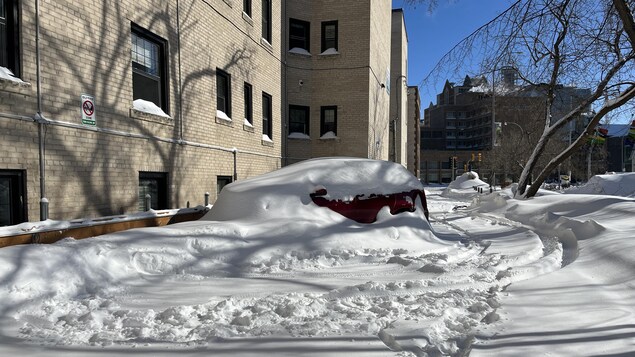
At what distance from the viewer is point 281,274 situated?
4.49 metres

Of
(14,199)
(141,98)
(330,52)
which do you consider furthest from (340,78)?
(14,199)

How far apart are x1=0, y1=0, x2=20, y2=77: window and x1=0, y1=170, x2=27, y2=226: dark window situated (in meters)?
1.51

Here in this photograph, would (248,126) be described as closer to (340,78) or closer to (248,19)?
(248,19)

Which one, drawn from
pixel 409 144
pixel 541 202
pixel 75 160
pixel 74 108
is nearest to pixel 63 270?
pixel 75 160

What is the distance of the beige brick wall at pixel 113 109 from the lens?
545 cm

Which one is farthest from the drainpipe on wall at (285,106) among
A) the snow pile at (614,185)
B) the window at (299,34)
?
the snow pile at (614,185)

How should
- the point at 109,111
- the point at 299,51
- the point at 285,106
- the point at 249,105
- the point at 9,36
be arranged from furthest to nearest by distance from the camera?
1. the point at 299,51
2. the point at 285,106
3. the point at 249,105
4. the point at 109,111
5. the point at 9,36

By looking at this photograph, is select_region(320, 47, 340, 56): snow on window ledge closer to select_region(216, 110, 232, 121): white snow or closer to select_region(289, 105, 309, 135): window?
select_region(289, 105, 309, 135): window

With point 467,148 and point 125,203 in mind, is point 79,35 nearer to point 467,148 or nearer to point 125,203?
point 125,203

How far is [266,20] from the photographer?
1411 centimetres

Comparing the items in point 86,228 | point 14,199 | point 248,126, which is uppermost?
point 248,126

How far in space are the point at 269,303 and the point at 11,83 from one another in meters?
4.85

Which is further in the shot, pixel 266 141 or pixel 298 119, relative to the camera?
pixel 298 119

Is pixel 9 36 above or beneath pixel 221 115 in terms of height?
above
